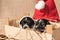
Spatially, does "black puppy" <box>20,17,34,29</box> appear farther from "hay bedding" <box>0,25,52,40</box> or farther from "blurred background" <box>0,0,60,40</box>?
"blurred background" <box>0,0,60,40</box>

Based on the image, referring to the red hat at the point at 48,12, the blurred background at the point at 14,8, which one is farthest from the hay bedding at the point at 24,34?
the blurred background at the point at 14,8

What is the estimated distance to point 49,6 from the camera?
86 centimetres

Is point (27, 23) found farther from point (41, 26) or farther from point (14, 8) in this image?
point (14, 8)

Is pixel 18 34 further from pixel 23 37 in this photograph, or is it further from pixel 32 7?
pixel 32 7

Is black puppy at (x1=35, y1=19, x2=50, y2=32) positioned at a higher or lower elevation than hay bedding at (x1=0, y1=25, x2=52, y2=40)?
A: higher

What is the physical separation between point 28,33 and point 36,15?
0.22m

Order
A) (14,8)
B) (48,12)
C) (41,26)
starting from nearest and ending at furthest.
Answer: (41,26) → (48,12) → (14,8)

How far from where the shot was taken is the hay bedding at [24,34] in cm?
64

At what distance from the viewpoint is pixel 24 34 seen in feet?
2.31

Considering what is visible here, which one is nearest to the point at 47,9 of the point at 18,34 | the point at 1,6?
the point at 18,34

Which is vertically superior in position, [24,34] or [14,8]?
[14,8]

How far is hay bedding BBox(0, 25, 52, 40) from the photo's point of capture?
638mm

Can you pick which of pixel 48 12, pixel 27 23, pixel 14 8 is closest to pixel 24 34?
pixel 27 23

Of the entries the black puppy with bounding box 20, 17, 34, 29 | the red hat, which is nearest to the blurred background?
the red hat
